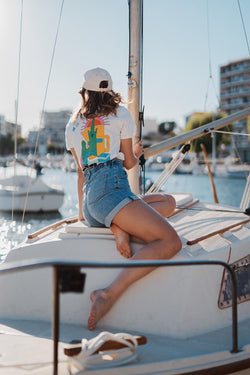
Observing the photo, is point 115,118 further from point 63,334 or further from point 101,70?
→ point 63,334

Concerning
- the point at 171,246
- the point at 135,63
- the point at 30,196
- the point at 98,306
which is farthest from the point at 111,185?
the point at 30,196

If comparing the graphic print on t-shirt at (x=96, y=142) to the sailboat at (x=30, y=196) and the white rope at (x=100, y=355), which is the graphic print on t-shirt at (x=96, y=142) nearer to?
the white rope at (x=100, y=355)

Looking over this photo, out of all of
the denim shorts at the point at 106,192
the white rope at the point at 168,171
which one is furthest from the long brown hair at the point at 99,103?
the white rope at the point at 168,171

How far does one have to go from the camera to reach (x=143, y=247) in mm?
3373

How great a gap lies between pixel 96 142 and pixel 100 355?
1.64m

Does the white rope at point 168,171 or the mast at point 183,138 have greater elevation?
the mast at point 183,138

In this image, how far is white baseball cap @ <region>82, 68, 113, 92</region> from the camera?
3.50 m

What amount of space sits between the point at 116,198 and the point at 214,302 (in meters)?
1.14

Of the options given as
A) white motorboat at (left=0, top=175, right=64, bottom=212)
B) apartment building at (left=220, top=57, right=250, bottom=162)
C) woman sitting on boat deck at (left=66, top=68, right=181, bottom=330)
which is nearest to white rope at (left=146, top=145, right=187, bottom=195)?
woman sitting on boat deck at (left=66, top=68, right=181, bottom=330)

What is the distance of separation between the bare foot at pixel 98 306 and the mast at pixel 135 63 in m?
2.04

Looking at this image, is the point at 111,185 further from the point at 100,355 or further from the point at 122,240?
the point at 100,355

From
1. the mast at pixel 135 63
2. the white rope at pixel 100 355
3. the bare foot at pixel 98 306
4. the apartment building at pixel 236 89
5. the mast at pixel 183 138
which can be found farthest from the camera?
the apartment building at pixel 236 89

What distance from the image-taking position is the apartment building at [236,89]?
250 ft

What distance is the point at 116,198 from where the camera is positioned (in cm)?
335
